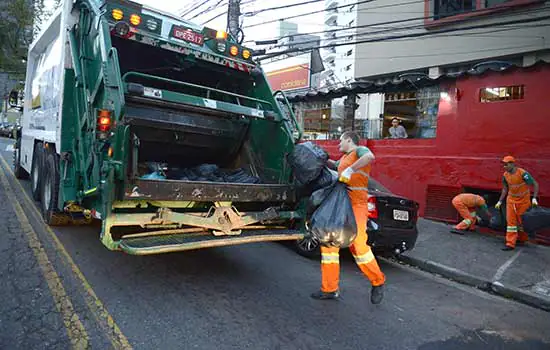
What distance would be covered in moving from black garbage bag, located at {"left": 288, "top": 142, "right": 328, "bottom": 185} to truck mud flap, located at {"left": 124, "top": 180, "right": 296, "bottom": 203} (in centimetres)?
27

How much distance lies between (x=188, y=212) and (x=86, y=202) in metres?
1.10

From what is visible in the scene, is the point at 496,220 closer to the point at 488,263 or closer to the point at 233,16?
the point at 488,263

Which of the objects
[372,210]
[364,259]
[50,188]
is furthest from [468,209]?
[50,188]

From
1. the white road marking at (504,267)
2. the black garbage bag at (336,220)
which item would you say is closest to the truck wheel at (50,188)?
the black garbage bag at (336,220)

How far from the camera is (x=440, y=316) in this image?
12.7 feet

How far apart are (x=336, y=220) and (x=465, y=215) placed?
4875 mm

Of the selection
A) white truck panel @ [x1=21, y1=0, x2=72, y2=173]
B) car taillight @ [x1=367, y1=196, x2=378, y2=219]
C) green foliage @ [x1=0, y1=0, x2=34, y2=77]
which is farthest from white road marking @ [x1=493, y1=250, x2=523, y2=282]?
green foliage @ [x1=0, y1=0, x2=34, y2=77]

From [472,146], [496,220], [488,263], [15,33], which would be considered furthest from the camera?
[15,33]

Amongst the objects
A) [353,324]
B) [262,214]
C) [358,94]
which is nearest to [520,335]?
[353,324]

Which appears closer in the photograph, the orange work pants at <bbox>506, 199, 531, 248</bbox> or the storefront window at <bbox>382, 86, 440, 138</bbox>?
the orange work pants at <bbox>506, 199, 531, 248</bbox>

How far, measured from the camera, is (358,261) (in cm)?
391

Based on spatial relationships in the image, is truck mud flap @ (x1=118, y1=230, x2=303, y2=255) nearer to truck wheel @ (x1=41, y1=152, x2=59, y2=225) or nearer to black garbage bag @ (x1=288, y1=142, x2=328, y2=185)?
black garbage bag @ (x1=288, y1=142, x2=328, y2=185)

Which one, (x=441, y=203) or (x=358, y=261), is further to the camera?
(x=441, y=203)

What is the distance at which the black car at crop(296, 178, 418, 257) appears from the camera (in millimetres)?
5164
